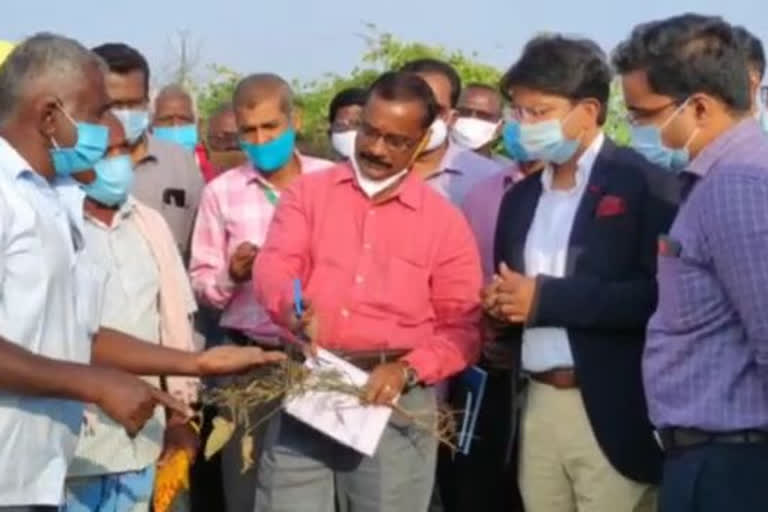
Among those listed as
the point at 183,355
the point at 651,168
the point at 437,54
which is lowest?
the point at 437,54

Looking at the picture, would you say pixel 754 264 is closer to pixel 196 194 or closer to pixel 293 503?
pixel 293 503

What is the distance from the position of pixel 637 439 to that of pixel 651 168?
93 cm

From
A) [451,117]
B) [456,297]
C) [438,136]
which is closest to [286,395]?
[456,297]

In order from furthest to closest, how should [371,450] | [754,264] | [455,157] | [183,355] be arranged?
[455,157] → [371,450] → [183,355] → [754,264]

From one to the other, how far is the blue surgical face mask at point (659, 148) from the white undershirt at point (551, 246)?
577 millimetres

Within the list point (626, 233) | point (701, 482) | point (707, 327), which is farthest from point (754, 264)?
point (626, 233)

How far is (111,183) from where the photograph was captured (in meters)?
5.89

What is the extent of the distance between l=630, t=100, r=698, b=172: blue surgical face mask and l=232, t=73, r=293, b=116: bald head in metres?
2.19

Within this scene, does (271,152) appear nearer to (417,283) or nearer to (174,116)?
(417,283)

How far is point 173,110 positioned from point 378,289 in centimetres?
465

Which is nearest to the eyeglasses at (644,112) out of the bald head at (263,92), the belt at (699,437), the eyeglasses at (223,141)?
the belt at (699,437)

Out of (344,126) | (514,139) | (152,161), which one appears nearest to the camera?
(514,139)

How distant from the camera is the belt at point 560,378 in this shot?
5.59 metres

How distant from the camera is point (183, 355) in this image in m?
4.98
